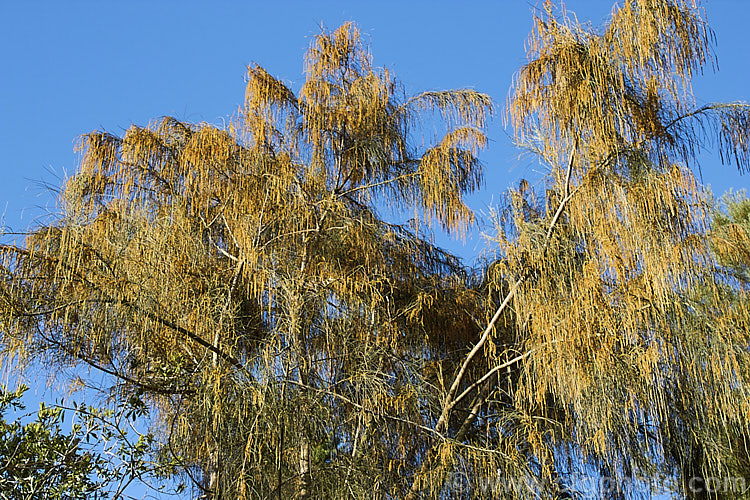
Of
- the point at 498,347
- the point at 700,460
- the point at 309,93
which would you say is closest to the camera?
the point at 700,460

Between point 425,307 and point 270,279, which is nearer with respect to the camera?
point 270,279

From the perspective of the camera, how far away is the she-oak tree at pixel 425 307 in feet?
11.0

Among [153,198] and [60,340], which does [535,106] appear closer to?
[153,198]

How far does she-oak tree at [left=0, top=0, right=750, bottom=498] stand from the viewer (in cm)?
334

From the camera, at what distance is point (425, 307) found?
13.8 feet

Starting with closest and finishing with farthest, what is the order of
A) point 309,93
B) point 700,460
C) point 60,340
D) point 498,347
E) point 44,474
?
point 44,474
point 60,340
point 700,460
point 498,347
point 309,93

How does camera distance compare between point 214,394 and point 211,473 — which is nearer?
point 214,394

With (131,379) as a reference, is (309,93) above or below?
above

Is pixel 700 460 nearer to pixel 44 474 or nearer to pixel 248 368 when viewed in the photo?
pixel 248 368

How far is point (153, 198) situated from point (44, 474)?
5.17 ft

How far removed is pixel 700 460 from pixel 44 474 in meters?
2.50

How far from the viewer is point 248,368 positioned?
342cm

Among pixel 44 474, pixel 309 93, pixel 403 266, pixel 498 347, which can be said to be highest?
pixel 309 93

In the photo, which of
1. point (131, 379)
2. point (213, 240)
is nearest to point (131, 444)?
point (131, 379)
